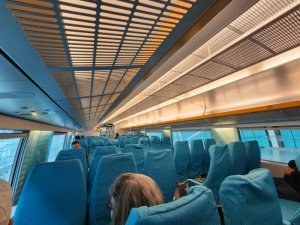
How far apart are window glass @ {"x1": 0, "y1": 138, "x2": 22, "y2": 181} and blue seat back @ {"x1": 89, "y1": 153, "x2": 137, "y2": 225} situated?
11.7 feet

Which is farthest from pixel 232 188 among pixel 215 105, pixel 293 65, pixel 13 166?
pixel 13 166

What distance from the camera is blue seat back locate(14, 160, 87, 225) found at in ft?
4.99

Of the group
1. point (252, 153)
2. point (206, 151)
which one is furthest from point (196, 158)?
point (252, 153)

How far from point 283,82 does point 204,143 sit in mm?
2650

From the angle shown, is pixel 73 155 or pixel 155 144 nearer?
pixel 73 155

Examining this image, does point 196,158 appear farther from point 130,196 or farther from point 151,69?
point 130,196

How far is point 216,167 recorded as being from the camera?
9.15 ft

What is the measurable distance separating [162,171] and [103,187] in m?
1.15

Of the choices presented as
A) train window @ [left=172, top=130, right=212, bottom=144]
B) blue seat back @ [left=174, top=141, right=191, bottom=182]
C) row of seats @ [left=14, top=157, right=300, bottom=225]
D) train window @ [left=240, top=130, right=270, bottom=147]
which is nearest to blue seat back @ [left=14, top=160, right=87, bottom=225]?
row of seats @ [left=14, top=157, right=300, bottom=225]

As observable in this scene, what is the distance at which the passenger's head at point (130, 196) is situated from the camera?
35.5 inches

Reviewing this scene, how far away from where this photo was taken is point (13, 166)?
4.93 meters

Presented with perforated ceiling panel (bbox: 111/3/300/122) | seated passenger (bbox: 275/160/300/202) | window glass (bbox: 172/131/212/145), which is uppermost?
perforated ceiling panel (bbox: 111/3/300/122)

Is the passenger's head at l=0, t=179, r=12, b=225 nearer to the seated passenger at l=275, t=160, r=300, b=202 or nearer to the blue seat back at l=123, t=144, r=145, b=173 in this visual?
the blue seat back at l=123, t=144, r=145, b=173

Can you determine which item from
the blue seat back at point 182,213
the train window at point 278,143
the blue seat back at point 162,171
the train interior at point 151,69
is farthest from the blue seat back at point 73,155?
the train window at point 278,143
